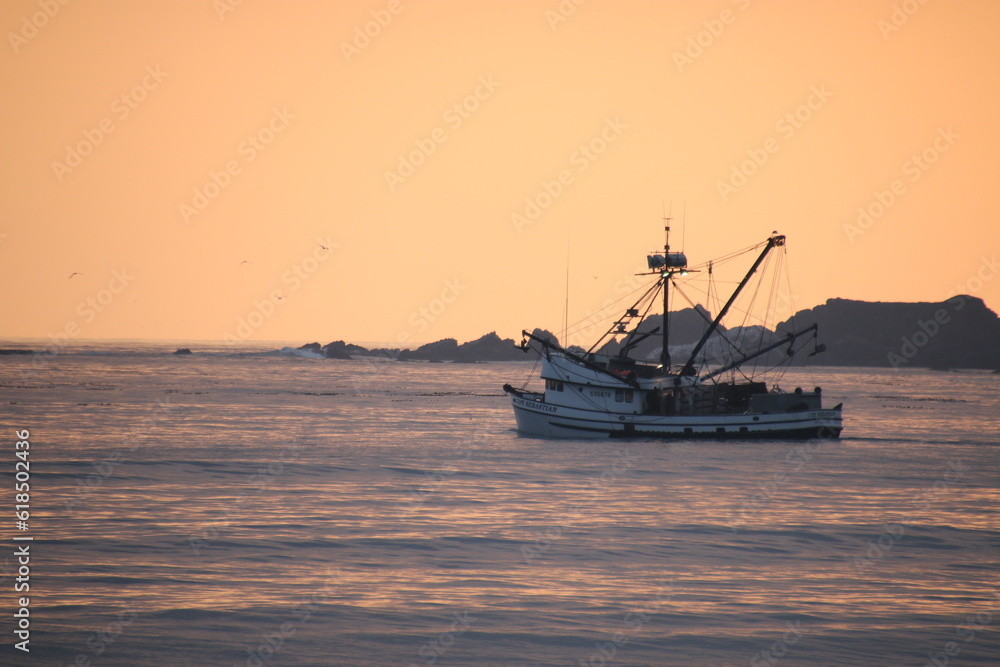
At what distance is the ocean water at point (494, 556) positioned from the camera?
50.5 feet

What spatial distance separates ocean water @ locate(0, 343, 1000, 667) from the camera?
50.5ft

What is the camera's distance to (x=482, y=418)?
225 feet

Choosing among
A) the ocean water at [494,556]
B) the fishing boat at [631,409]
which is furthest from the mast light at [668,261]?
the ocean water at [494,556]

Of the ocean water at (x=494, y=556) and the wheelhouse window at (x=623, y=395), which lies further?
the wheelhouse window at (x=623, y=395)

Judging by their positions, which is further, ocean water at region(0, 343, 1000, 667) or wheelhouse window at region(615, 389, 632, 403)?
wheelhouse window at region(615, 389, 632, 403)

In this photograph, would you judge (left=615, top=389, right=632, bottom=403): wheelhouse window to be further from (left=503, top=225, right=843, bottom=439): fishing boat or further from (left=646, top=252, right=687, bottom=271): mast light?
(left=646, top=252, right=687, bottom=271): mast light

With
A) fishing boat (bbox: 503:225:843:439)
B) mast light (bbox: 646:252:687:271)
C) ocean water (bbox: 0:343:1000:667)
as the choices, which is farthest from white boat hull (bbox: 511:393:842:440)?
mast light (bbox: 646:252:687:271)

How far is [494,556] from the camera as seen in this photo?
70.0ft

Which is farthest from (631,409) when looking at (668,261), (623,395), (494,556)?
(494,556)

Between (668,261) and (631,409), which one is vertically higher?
(668,261)

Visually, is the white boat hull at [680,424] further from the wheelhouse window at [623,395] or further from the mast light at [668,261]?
the mast light at [668,261]

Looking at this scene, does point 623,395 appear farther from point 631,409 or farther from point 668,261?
point 668,261

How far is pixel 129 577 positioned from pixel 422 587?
592cm

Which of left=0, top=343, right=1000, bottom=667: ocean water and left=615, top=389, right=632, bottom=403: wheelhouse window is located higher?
left=615, top=389, right=632, bottom=403: wheelhouse window
